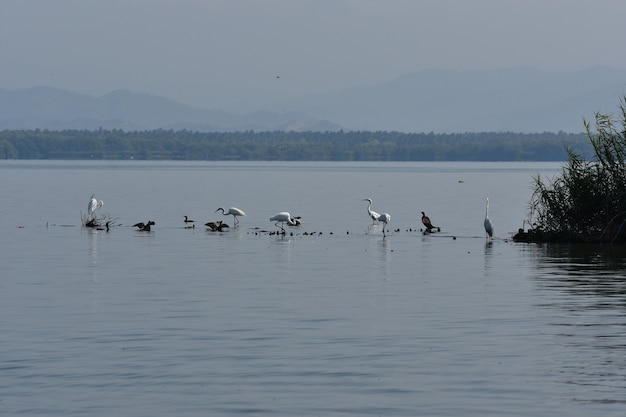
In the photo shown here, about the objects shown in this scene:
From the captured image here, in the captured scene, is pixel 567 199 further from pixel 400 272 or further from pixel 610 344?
pixel 610 344

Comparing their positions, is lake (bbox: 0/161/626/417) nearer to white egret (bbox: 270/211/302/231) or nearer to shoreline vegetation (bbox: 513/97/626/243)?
shoreline vegetation (bbox: 513/97/626/243)

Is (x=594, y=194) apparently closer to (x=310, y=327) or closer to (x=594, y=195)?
(x=594, y=195)

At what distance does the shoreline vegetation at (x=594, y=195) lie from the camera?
36438 millimetres

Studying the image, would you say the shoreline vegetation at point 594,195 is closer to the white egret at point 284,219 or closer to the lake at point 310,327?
the lake at point 310,327

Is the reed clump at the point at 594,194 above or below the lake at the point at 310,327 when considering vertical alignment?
above

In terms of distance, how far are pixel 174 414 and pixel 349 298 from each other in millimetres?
11281

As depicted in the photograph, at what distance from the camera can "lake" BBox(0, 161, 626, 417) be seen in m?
15.5

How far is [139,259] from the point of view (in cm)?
3494

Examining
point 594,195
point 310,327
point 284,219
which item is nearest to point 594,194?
point 594,195

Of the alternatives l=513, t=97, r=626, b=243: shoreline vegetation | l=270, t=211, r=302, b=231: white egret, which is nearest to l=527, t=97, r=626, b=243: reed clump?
l=513, t=97, r=626, b=243: shoreline vegetation

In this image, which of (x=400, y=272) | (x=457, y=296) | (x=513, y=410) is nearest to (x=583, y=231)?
(x=400, y=272)

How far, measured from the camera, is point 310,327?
69.6 feet

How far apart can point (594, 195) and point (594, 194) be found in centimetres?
3

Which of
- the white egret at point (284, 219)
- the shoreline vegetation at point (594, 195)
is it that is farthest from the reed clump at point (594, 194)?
the white egret at point (284, 219)
